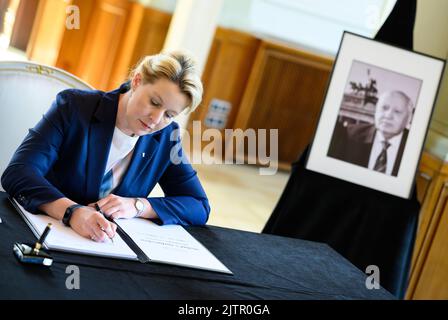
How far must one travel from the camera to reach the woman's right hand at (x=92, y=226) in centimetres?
174

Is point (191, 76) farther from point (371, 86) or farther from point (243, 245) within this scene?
point (371, 86)

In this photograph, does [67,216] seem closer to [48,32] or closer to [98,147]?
[98,147]

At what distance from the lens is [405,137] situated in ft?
12.3

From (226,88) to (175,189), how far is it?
15.6ft

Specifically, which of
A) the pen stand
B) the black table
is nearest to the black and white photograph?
the black table

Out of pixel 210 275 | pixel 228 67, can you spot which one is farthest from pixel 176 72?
pixel 228 67

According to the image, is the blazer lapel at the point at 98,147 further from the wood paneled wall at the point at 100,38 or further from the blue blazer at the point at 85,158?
the wood paneled wall at the point at 100,38

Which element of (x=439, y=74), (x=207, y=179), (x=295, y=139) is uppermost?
(x=439, y=74)

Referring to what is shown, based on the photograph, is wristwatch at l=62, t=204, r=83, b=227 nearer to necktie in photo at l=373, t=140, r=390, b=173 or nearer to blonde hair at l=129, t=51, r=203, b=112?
blonde hair at l=129, t=51, r=203, b=112

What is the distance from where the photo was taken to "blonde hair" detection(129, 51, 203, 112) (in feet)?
6.91

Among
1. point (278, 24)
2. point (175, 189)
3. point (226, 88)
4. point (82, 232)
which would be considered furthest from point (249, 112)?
point (82, 232)

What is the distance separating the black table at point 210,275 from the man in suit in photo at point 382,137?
1.44 meters

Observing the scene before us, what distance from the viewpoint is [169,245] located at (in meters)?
1.90

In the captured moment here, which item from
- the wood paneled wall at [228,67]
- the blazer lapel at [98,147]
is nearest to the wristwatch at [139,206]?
the blazer lapel at [98,147]
